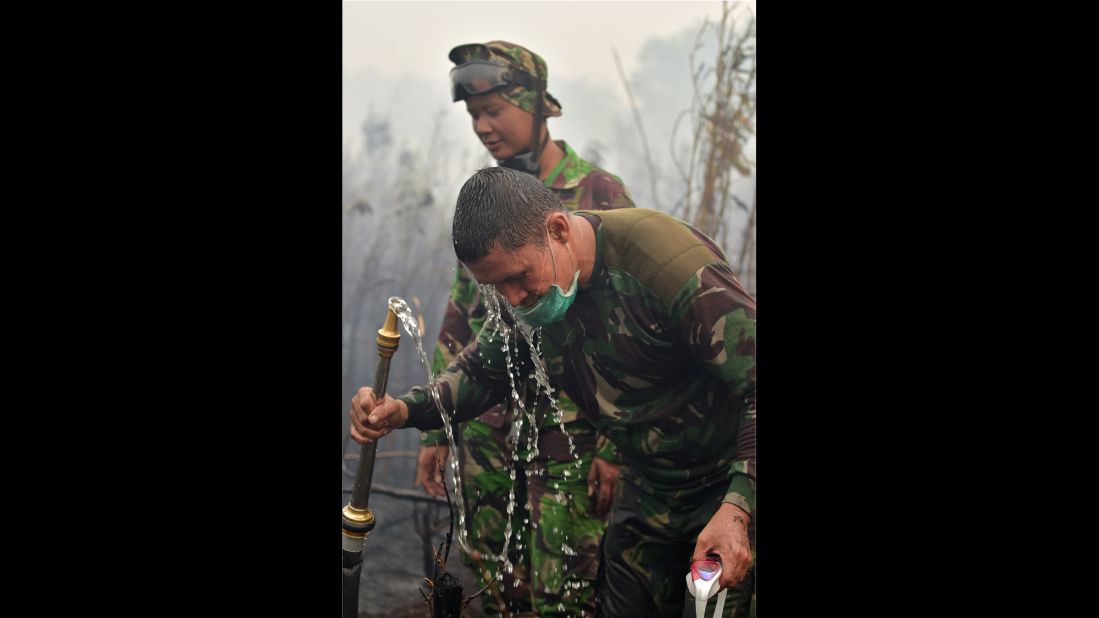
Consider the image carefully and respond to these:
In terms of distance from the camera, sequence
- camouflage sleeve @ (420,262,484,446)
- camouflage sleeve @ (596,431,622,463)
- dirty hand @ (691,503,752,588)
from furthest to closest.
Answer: camouflage sleeve @ (420,262,484,446)
camouflage sleeve @ (596,431,622,463)
dirty hand @ (691,503,752,588)

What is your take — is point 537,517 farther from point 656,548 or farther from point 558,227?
point 558,227

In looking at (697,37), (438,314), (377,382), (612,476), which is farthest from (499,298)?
(697,37)

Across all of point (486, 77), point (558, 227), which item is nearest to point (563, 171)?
point (558, 227)

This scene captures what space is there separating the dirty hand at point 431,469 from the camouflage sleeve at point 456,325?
0.02 metres

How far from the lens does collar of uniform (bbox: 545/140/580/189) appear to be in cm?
278

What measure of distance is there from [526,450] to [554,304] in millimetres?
457

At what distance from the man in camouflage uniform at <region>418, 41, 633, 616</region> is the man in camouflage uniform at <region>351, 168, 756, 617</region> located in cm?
7

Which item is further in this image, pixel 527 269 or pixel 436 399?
pixel 436 399

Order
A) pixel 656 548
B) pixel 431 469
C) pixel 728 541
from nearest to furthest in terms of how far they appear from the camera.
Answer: pixel 728 541, pixel 656 548, pixel 431 469

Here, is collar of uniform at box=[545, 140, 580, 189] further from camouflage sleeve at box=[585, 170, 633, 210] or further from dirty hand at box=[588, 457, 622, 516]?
dirty hand at box=[588, 457, 622, 516]

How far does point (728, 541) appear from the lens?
2.56 metres

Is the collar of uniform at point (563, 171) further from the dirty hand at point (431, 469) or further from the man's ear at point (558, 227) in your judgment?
the dirty hand at point (431, 469)

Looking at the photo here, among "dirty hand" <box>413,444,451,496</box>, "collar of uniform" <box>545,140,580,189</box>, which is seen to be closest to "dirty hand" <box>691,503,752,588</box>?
"dirty hand" <box>413,444,451,496</box>
